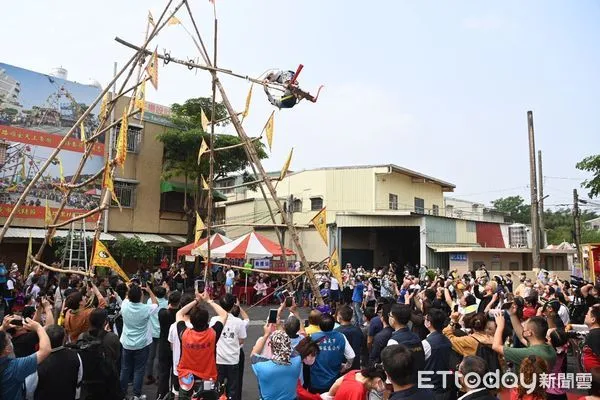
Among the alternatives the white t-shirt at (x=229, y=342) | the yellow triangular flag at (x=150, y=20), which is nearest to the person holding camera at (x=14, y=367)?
the white t-shirt at (x=229, y=342)

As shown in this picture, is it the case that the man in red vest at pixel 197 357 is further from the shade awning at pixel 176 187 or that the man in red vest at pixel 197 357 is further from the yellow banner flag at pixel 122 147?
the shade awning at pixel 176 187

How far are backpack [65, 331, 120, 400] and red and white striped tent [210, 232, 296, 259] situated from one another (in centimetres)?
1196

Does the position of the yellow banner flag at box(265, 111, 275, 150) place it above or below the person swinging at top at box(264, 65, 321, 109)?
below

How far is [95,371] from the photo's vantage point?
4.07 meters

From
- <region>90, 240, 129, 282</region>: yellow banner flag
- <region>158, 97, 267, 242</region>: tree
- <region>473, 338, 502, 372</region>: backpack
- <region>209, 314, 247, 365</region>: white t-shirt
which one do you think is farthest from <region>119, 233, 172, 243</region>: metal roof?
<region>473, 338, 502, 372</region>: backpack

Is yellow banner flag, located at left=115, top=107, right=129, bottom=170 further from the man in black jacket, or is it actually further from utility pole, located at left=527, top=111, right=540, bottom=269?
utility pole, located at left=527, top=111, right=540, bottom=269

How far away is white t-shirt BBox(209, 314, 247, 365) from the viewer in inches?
222

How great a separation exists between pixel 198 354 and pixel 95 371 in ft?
3.78

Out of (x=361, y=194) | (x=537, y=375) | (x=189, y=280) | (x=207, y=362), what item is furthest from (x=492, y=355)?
(x=361, y=194)

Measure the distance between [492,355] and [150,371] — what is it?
17.5ft

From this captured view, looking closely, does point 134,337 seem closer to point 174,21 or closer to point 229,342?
point 229,342

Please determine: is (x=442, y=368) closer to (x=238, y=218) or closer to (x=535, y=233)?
(x=535, y=233)

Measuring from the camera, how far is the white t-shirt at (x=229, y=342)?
564 centimetres

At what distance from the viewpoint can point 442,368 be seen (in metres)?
4.77
